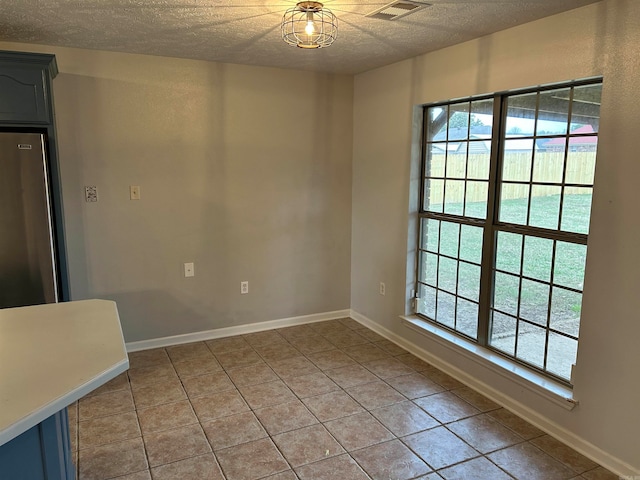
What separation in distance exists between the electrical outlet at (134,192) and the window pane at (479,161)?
250cm

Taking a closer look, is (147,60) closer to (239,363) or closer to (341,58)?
(341,58)

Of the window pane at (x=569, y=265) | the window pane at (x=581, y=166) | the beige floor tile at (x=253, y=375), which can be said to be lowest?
the beige floor tile at (x=253, y=375)

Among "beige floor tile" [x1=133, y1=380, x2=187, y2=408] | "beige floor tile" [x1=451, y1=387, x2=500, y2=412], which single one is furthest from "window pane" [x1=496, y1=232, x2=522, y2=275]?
"beige floor tile" [x1=133, y1=380, x2=187, y2=408]

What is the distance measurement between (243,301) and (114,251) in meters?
1.16

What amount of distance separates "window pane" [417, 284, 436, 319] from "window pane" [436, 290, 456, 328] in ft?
0.20

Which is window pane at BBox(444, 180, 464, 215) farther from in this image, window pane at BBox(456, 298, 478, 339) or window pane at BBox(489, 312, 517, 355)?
window pane at BBox(489, 312, 517, 355)

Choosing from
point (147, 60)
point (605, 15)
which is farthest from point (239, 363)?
point (605, 15)

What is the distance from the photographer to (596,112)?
2.42 meters

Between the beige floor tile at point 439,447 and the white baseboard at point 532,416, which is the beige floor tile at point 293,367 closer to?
the white baseboard at point 532,416

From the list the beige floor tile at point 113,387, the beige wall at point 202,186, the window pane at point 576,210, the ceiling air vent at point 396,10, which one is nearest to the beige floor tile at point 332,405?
the beige floor tile at point 113,387

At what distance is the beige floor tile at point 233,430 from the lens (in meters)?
2.57

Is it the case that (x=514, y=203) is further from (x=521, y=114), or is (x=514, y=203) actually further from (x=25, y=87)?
(x=25, y=87)

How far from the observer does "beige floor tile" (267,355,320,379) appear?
11.2ft

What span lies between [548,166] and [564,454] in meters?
1.58
